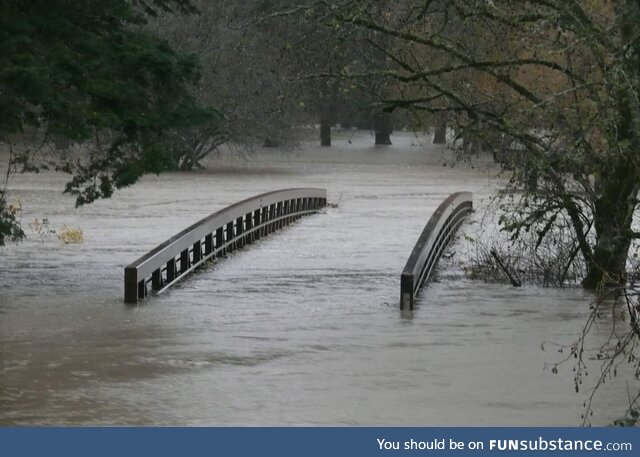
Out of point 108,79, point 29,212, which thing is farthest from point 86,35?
point 29,212

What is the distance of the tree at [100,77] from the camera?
2097cm

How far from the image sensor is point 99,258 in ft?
94.6

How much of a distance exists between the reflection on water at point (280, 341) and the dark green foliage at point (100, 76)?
7.79ft

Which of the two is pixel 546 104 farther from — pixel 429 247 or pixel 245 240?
pixel 245 240

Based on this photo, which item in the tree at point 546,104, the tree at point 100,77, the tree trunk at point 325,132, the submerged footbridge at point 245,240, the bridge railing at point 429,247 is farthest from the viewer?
the tree trunk at point 325,132

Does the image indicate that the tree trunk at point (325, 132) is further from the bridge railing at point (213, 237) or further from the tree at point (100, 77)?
the tree at point (100, 77)

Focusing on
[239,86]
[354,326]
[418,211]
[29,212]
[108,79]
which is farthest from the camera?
[239,86]

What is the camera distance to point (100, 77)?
2156cm

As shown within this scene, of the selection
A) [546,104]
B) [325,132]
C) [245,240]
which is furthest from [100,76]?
[325,132]

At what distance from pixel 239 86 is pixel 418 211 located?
70.6ft

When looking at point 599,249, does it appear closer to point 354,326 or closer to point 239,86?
point 354,326

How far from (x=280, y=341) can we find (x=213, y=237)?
1006 centimetres

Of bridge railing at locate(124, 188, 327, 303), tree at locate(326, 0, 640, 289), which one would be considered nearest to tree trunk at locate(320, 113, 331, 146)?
bridge railing at locate(124, 188, 327, 303)

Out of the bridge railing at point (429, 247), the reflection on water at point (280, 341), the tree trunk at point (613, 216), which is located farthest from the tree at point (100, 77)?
the tree trunk at point (613, 216)
